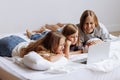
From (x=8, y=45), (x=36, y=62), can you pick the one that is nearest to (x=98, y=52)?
(x=36, y=62)

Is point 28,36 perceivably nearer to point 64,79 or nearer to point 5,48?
point 5,48

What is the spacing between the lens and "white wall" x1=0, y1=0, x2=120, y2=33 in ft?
12.2

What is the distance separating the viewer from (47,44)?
2.26 metres

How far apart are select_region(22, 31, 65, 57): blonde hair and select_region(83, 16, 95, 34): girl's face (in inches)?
19.1

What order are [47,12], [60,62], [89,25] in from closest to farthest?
[60,62]
[89,25]
[47,12]

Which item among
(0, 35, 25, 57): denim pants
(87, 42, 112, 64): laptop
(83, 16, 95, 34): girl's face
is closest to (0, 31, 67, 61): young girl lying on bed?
(0, 35, 25, 57): denim pants

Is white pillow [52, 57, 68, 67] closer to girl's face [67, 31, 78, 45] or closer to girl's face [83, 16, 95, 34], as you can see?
girl's face [67, 31, 78, 45]

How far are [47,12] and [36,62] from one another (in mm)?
2120

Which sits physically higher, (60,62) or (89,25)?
(89,25)

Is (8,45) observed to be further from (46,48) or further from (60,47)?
(60,47)

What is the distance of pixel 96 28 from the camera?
2.84m

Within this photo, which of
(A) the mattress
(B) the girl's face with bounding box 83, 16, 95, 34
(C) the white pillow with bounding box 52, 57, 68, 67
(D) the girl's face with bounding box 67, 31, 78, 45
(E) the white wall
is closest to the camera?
(A) the mattress

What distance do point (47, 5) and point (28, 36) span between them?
124 centimetres

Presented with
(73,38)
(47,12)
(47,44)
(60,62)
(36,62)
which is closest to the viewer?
(36,62)
